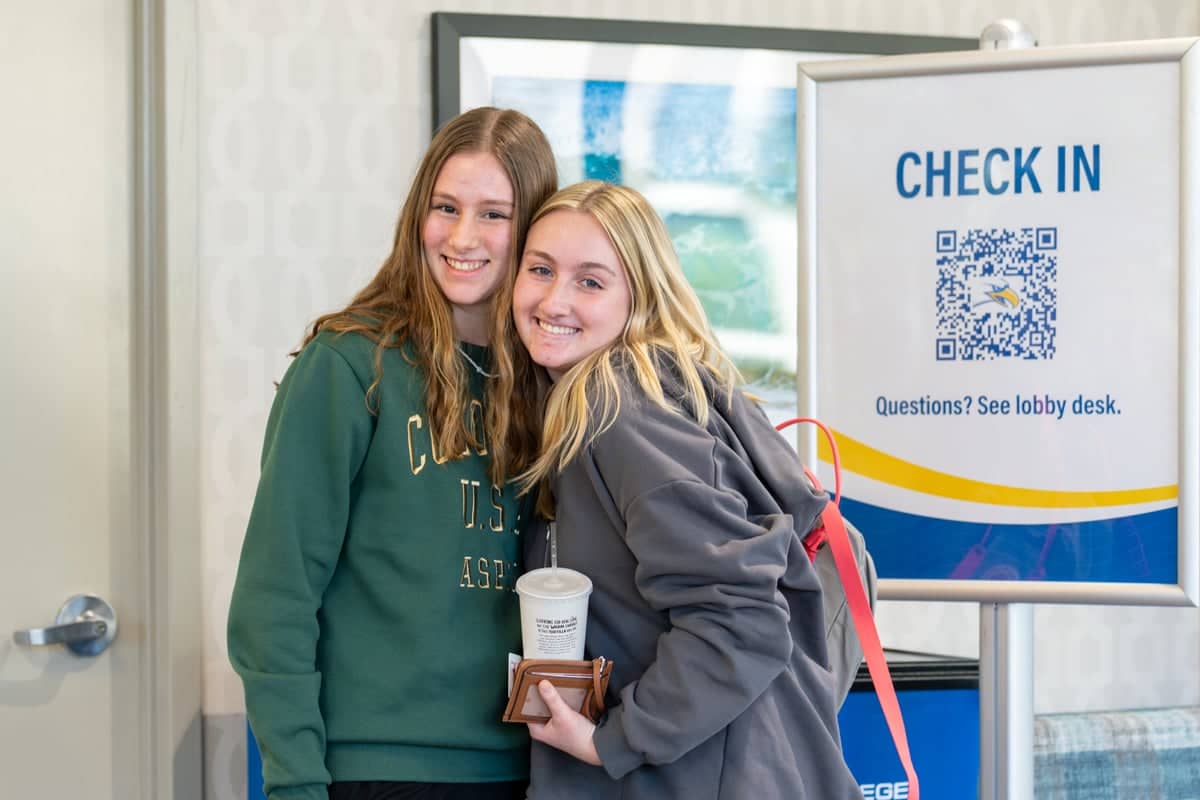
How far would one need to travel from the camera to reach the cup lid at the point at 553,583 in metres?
1.37

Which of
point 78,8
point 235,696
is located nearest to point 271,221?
point 78,8

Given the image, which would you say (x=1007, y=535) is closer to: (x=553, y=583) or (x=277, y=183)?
(x=553, y=583)

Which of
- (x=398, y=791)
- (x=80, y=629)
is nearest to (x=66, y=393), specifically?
(x=80, y=629)

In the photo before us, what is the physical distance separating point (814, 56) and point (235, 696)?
1878 millimetres

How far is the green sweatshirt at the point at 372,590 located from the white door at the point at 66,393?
2.95 ft

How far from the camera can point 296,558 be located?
55.3 inches

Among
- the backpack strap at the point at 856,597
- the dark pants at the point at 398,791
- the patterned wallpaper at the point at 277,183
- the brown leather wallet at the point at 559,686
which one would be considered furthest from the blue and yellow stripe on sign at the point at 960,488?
the patterned wallpaper at the point at 277,183

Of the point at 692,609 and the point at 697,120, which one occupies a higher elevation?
the point at 697,120

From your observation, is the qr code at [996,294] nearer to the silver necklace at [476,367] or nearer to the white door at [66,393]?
the silver necklace at [476,367]

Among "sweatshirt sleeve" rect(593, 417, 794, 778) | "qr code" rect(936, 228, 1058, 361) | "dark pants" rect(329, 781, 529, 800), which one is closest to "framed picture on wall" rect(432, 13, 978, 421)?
"qr code" rect(936, 228, 1058, 361)

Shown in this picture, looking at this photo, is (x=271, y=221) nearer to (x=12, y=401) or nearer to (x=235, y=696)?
(x=12, y=401)

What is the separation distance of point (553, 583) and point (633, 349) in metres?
0.32

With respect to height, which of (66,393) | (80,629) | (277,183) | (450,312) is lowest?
(80,629)

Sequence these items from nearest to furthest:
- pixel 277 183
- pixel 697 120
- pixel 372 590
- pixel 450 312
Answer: pixel 372 590, pixel 450 312, pixel 277 183, pixel 697 120
